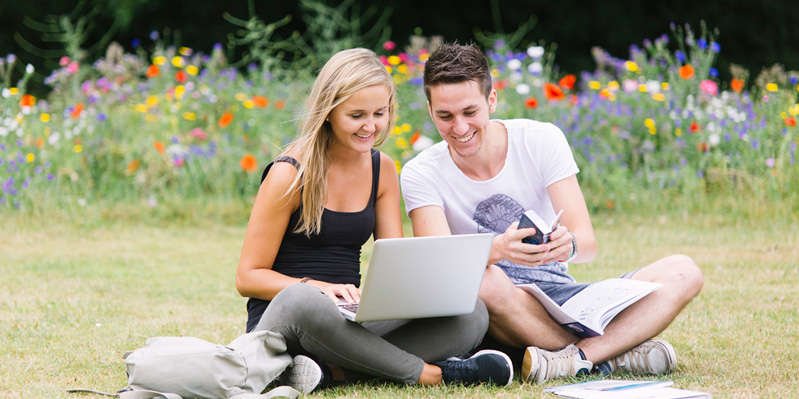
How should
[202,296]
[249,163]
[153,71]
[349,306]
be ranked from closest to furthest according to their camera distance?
[349,306]
[202,296]
[249,163]
[153,71]

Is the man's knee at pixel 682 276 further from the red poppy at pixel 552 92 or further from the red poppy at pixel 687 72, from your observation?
the red poppy at pixel 687 72

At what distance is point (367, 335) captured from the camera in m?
2.71

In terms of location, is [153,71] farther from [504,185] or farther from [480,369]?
[480,369]

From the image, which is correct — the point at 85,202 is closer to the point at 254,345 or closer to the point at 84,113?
the point at 84,113

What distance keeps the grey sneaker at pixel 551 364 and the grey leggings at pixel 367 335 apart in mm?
170

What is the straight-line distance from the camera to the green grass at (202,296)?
2906 millimetres

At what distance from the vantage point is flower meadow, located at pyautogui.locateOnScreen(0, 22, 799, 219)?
21.0 ft

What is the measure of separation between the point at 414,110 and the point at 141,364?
4.82 meters

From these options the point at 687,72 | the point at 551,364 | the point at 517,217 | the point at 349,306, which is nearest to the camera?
the point at 349,306

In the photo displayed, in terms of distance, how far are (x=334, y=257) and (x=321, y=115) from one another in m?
0.47

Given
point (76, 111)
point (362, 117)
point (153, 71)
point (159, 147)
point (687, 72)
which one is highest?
point (153, 71)

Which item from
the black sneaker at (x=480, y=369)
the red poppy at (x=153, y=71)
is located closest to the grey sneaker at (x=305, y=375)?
the black sneaker at (x=480, y=369)

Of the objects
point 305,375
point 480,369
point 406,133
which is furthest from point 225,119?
point 480,369

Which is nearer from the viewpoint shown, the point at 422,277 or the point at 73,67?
the point at 422,277
